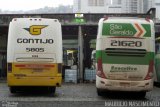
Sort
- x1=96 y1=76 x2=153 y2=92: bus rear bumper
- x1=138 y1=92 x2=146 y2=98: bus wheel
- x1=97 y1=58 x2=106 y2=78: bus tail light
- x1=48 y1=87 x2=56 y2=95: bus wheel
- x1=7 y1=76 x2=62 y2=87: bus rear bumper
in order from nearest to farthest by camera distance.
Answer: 1. x1=96 y1=76 x2=153 y2=92: bus rear bumper
2. x1=97 y1=58 x2=106 y2=78: bus tail light
3. x1=7 y1=76 x2=62 y2=87: bus rear bumper
4. x1=138 y1=92 x2=146 y2=98: bus wheel
5. x1=48 y1=87 x2=56 y2=95: bus wheel

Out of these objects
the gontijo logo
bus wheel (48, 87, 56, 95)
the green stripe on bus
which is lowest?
bus wheel (48, 87, 56, 95)

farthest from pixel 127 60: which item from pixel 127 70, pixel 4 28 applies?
pixel 4 28

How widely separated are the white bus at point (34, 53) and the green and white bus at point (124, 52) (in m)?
1.84

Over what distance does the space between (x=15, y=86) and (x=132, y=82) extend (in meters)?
4.75

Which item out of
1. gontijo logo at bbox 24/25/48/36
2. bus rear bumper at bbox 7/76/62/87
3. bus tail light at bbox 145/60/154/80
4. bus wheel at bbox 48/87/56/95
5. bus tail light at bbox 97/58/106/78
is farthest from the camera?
bus wheel at bbox 48/87/56/95

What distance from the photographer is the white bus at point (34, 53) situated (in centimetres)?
1936

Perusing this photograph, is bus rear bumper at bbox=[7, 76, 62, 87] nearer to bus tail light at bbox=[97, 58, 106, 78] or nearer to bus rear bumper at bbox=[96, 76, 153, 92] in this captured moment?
bus tail light at bbox=[97, 58, 106, 78]

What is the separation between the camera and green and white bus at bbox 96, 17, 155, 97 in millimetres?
18875

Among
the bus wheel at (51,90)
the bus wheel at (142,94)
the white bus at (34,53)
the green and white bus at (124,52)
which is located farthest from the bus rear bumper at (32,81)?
the bus wheel at (142,94)

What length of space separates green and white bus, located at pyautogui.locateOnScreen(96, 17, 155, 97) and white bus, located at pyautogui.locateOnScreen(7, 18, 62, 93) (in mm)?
1839

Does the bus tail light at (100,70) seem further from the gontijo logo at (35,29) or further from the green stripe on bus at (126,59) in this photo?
the gontijo logo at (35,29)

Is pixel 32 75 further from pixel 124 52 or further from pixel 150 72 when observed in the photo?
pixel 150 72

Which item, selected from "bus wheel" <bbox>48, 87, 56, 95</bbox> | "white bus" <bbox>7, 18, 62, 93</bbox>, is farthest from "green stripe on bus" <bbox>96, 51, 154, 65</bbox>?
"bus wheel" <bbox>48, 87, 56, 95</bbox>

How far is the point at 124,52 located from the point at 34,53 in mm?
3604
